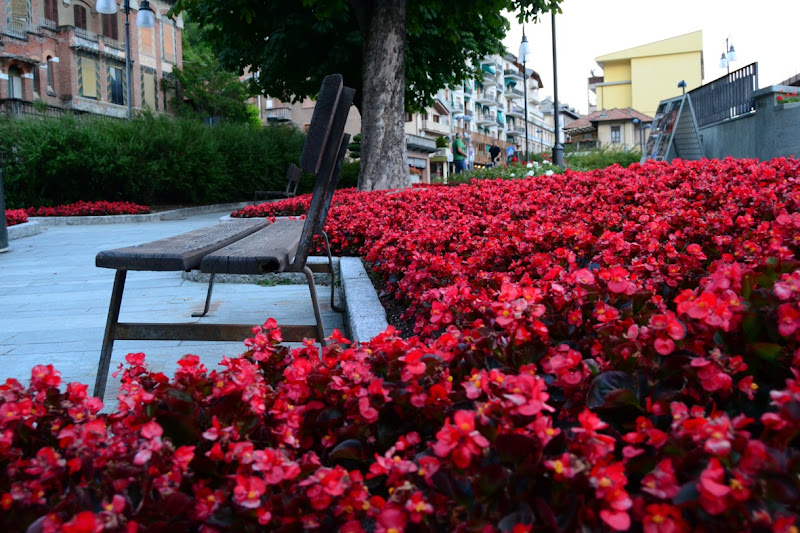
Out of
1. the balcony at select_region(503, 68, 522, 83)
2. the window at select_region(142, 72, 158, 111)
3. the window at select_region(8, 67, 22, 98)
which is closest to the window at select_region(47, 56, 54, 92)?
the window at select_region(8, 67, 22, 98)

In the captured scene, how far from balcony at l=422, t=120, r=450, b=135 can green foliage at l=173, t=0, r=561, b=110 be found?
41866mm

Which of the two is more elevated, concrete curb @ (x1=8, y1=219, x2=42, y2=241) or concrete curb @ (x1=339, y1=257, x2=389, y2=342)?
concrete curb @ (x1=8, y1=219, x2=42, y2=241)

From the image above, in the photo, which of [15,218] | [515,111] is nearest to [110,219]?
[15,218]

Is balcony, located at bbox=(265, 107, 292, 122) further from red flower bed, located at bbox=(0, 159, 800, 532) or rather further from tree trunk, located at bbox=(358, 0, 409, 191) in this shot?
red flower bed, located at bbox=(0, 159, 800, 532)

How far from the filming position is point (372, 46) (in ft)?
41.4

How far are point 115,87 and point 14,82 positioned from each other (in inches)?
273

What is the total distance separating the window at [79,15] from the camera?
4000 centimetres

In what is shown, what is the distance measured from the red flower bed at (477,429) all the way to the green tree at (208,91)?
1809 inches

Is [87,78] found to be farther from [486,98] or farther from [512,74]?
[512,74]

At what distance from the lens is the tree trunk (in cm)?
1249

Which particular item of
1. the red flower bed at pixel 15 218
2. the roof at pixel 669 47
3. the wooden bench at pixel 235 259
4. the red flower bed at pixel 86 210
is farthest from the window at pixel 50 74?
the roof at pixel 669 47

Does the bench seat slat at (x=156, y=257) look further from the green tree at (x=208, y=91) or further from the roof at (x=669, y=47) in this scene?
the roof at (x=669, y=47)

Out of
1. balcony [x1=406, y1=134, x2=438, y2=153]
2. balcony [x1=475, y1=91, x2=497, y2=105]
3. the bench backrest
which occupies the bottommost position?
the bench backrest

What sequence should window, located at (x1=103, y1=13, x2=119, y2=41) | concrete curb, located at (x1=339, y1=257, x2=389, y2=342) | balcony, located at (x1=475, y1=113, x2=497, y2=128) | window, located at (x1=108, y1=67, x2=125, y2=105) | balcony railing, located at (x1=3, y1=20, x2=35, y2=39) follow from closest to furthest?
concrete curb, located at (x1=339, y1=257, x2=389, y2=342)
balcony railing, located at (x1=3, y1=20, x2=35, y2=39)
window, located at (x1=108, y1=67, x2=125, y2=105)
window, located at (x1=103, y1=13, x2=119, y2=41)
balcony, located at (x1=475, y1=113, x2=497, y2=128)
